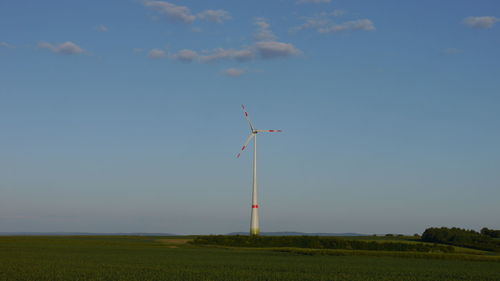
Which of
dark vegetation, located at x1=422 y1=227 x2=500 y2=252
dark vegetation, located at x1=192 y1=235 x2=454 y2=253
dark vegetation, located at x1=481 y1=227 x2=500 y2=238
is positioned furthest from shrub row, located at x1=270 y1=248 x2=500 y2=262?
dark vegetation, located at x1=481 y1=227 x2=500 y2=238

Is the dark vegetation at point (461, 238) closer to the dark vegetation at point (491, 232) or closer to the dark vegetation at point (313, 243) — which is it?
the dark vegetation at point (313, 243)

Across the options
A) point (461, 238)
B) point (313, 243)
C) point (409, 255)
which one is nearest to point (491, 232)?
point (461, 238)

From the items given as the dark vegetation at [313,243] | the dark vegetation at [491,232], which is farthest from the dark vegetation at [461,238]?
the dark vegetation at [491,232]

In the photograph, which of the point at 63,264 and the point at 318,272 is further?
the point at 63,264

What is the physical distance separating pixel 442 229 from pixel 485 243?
606 inches

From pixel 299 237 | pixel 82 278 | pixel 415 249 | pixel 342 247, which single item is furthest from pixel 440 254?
pixel 82 278

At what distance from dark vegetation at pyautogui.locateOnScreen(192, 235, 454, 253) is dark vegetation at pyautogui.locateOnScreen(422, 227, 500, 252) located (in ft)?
59.9

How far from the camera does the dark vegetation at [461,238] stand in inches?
4075

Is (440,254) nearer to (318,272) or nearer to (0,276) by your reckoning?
(318,272)

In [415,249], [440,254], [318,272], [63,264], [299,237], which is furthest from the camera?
[299,237]

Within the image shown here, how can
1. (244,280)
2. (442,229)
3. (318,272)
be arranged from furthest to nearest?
(442,229)
(318,272)
(244,280)

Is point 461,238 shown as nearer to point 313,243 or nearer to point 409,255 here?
point 313,243

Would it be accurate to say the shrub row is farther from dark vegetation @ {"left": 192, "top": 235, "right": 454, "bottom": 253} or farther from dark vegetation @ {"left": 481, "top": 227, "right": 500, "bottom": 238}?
dark vegetation @ {"left": 481, "top": 227, "right": 500, "bottom": 238}

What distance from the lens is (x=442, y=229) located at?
121250 millimetres
